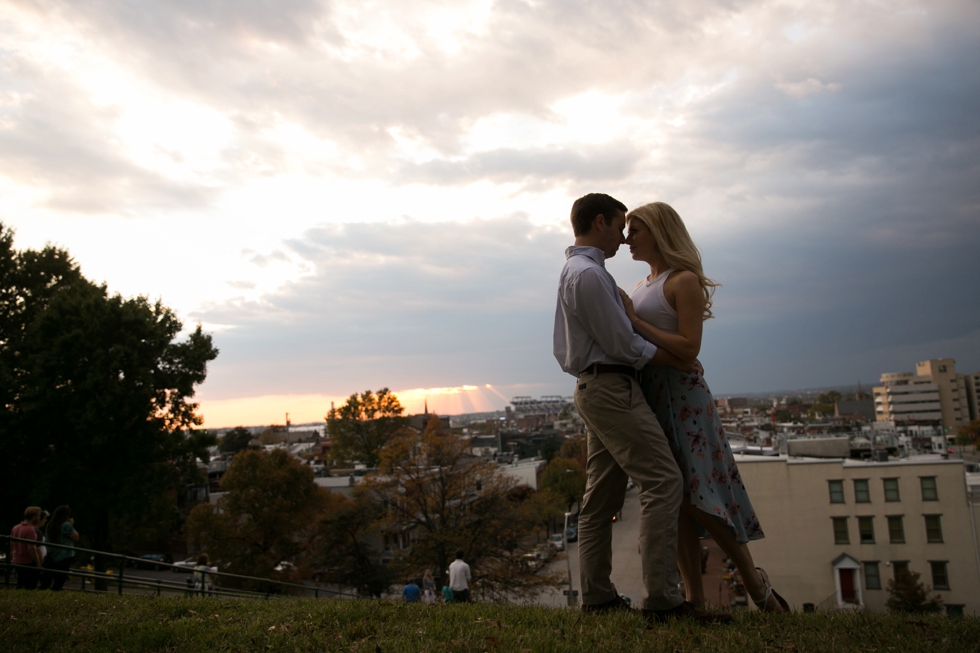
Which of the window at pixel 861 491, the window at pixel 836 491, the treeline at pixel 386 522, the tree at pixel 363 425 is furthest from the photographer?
the tree at pixel 363 425

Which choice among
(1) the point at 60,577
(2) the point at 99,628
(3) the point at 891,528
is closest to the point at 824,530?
(3) the point at 891,528

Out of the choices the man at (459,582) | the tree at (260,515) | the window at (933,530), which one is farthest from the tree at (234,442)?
the man at (459,582)

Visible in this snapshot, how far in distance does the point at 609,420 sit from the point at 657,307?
2.74ft

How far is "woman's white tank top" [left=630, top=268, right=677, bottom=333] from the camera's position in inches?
162

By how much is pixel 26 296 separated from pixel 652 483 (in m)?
27.5

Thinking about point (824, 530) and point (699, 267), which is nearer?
point (699, 267)

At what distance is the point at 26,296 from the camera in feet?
79.5

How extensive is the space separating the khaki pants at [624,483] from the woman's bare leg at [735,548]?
34cm

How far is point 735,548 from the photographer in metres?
4.00

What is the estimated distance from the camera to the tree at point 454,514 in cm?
2755

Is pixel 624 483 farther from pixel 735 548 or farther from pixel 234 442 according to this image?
pixel 234 442

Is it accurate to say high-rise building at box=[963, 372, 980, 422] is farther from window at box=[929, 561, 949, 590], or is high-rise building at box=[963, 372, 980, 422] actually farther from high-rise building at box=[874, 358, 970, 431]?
window at box=[929, 561, 949, 590]

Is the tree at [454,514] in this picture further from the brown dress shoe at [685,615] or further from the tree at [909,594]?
the brown dress shoe at [685,615]

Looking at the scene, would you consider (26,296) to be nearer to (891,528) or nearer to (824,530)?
(824,530)
